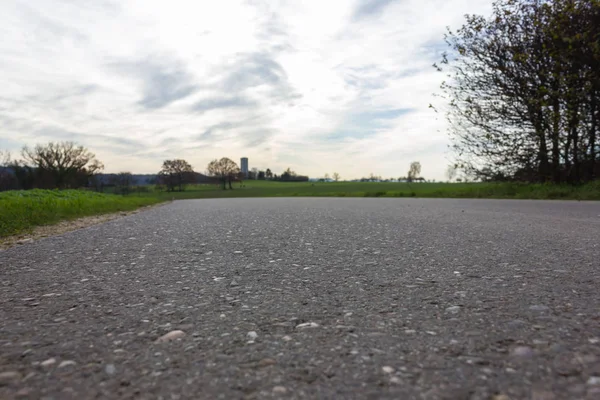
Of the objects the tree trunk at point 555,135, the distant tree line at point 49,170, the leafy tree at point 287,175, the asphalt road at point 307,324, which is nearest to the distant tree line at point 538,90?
the tree trunk at point 555,135

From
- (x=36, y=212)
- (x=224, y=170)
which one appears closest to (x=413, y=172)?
(x=224, y=170)

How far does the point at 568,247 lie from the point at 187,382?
A: 420 centimetres

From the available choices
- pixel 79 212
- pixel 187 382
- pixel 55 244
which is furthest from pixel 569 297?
pixel 79 212

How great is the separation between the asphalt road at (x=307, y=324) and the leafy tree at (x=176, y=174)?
6926 centimetres

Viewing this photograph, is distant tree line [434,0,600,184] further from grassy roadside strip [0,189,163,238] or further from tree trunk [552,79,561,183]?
grassy roadside strip [0,189,163,238]

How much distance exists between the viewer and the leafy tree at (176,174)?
69938 millimetres

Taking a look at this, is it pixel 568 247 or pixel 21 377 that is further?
pixel 568 247

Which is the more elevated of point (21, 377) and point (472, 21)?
point (472, 21)

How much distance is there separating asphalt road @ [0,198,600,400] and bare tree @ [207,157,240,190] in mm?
76434

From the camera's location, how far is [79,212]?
928 cm

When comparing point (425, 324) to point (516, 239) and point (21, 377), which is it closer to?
point (21, 377)

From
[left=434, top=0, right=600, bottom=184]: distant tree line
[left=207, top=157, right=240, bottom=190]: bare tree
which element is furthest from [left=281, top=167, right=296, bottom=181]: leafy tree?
[left=434, top=0, right=600, bottom=184]: distant tree line

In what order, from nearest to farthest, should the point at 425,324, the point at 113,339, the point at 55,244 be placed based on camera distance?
the point at 113,339 < the point at 425,324 < the point at 55,244

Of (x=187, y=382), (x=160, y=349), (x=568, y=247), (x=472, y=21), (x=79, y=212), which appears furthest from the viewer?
(x=472, y=21)
